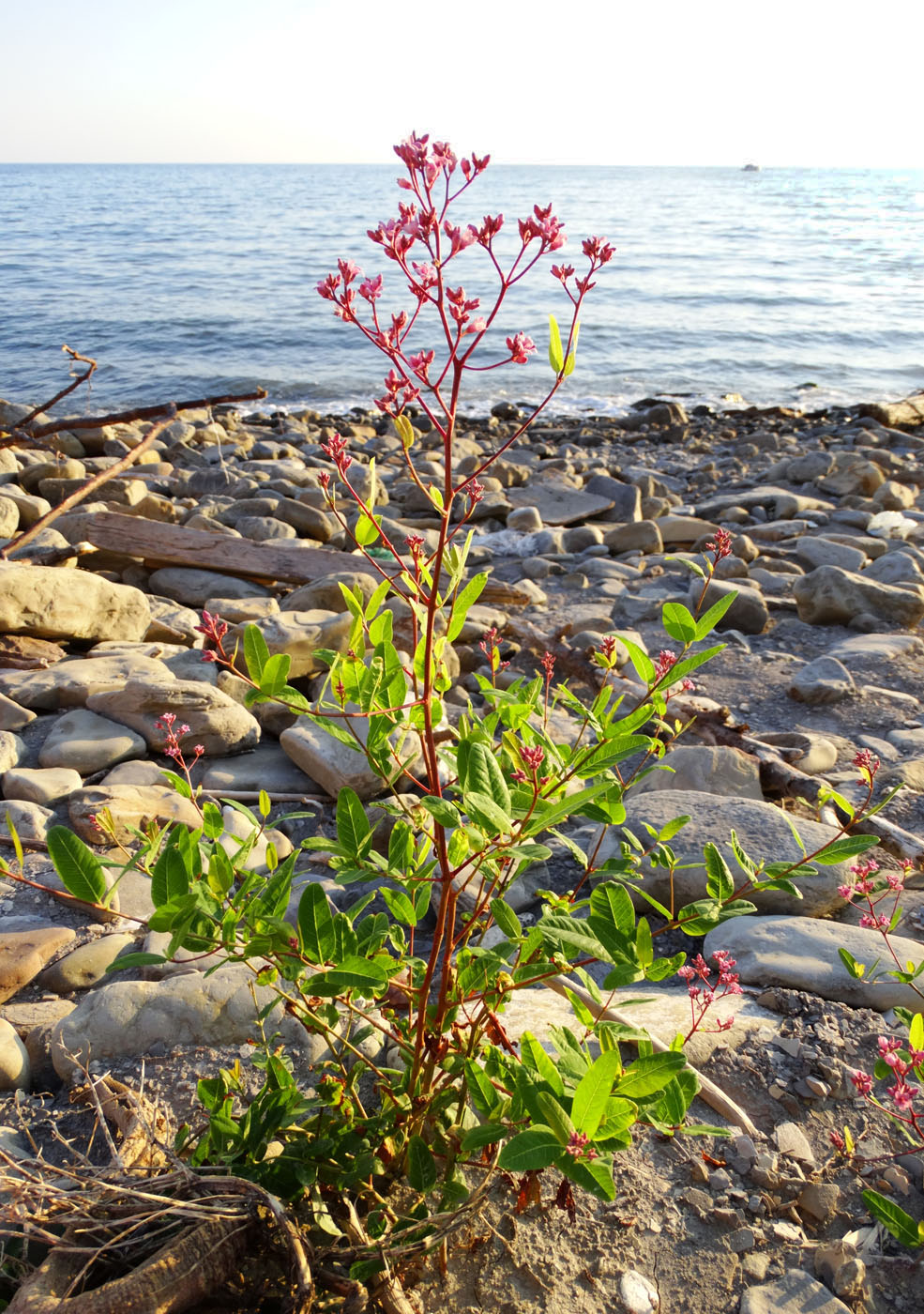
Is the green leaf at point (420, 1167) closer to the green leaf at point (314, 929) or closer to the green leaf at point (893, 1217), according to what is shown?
the green leaf at point (314, 929)

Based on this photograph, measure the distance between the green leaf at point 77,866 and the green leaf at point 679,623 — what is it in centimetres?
95

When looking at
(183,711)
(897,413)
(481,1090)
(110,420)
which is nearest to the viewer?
(481,1090)

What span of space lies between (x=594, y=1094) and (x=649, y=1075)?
0.52ft

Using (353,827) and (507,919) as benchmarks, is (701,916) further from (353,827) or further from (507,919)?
(353,827)

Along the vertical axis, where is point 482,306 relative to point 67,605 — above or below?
above

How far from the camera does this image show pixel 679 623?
1.41m

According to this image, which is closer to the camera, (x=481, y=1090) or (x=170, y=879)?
(x=170, y=879)

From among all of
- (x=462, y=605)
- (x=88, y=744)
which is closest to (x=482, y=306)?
(x=88, y=744)

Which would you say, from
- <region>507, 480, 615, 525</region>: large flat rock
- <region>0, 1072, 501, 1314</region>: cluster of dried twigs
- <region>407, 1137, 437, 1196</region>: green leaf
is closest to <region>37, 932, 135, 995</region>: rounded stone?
<region>0, 1072, 501, 1314</region>: cluster of dried twigs

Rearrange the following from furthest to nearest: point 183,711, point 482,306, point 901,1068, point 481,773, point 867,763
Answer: point 482,306 → point 183,711 → point 867,763 → point 901,1068 → point 481,773

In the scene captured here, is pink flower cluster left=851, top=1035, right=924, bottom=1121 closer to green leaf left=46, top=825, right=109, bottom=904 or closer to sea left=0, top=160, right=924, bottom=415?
green leaf left=46, top=825, right=109, bottom=904

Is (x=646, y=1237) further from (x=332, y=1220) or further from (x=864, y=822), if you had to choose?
(x=864, y=822)

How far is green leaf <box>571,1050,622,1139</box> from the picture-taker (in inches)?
44.0

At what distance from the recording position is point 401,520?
822 centimetres
